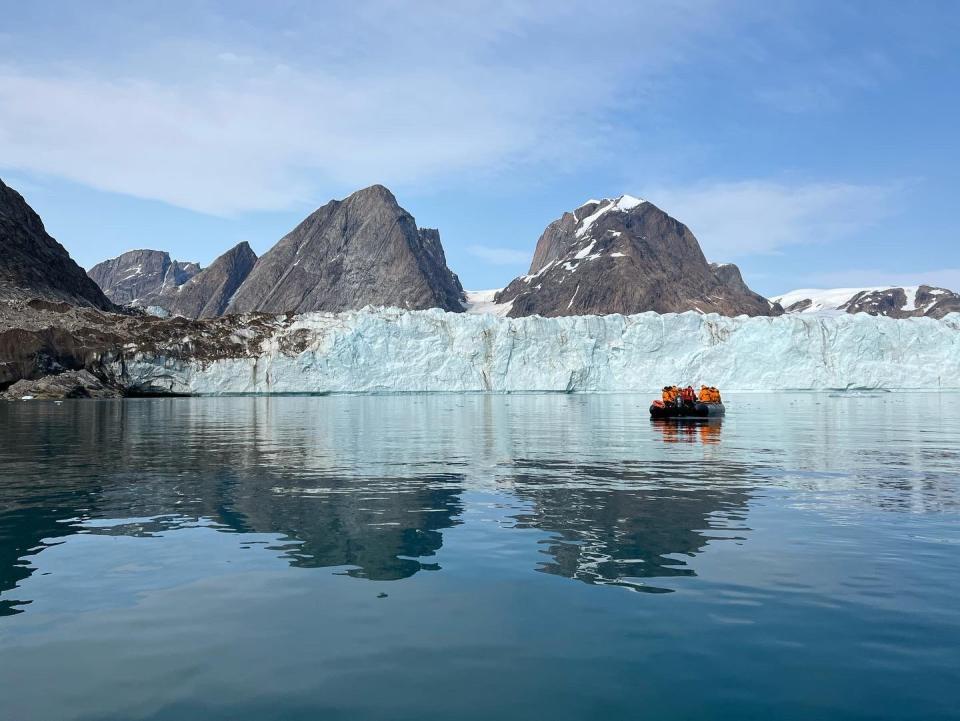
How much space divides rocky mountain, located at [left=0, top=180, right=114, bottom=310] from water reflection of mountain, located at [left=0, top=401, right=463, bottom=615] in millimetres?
89827

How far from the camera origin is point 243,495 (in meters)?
16.6

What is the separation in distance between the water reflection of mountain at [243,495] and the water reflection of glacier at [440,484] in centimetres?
6

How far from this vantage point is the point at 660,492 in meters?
16.9

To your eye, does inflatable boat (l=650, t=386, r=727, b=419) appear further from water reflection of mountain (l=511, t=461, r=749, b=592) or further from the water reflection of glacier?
water reflection of mountain (l=511, t=461, r=749, b=592)

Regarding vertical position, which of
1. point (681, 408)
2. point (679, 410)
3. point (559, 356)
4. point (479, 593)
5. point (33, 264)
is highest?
point (33, 264)

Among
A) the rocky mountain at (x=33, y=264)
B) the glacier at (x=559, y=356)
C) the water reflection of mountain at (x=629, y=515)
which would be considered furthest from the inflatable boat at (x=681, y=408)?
the rocky mountain at (x=33, y=264)

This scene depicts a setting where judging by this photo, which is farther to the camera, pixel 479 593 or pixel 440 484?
pixel 440 484

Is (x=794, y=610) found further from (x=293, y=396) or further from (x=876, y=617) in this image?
(x=293, y=396)

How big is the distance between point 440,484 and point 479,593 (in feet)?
29.7

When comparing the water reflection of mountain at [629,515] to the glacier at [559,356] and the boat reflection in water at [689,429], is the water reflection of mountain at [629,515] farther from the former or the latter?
Result: the glacier at [559,356]

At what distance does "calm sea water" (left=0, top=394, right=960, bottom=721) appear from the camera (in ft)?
21.1

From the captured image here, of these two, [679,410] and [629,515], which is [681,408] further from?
[629,515]

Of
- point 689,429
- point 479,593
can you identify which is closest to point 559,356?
point 689,429

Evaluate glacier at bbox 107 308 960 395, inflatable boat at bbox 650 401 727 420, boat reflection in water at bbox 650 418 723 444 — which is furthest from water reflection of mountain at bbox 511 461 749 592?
glacier at bbox 107 308 960 395
